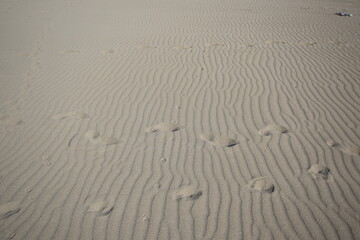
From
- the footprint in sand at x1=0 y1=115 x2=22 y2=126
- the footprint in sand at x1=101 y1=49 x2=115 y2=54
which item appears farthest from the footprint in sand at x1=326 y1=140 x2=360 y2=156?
the footprint in sand at x1=101 y1=49 x2=115 y2=54

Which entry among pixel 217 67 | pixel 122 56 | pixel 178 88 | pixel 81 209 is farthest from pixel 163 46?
pixel 81 209

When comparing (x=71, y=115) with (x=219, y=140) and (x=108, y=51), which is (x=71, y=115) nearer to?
(x=219, y=140)

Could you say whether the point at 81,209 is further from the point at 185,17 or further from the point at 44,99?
the point at 185,17

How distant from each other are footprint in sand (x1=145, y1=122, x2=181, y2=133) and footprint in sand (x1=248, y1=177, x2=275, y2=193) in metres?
1.48

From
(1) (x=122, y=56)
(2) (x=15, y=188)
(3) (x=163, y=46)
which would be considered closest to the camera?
(2) (x=15, y=188)

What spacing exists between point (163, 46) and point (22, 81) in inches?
156

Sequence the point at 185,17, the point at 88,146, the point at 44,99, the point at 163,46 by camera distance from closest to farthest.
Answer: the point at 88,146
the point at 44,99
the point at 163,46
the point at 185,17

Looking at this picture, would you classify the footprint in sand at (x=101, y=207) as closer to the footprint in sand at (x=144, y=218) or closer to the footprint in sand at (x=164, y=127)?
the footprint in sand at (x=144, y=218)

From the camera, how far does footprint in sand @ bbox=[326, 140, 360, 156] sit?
9.61 ft

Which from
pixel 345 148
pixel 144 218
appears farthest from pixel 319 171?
pixel 144 218

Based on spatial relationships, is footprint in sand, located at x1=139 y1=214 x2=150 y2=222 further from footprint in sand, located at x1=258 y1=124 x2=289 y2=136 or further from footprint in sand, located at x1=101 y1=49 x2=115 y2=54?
footprint in sand, located at x1=101 y1=49 x2=115 y2=54

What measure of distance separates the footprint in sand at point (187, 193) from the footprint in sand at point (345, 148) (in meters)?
2.18

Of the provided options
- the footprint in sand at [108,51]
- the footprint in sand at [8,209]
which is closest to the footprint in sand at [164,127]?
the footprint in sand at [8,209]

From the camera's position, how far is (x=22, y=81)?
4941mm
